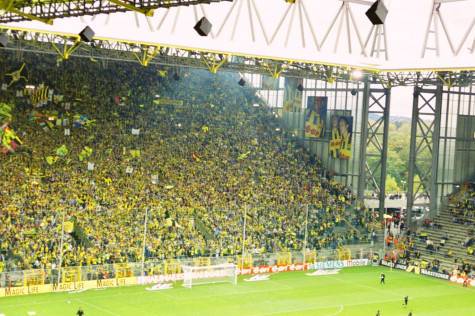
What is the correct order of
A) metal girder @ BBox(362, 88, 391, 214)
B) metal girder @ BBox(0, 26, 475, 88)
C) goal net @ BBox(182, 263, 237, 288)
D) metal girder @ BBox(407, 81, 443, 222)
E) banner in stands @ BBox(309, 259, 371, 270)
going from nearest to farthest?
1. goal net @ BBox(182, 263, 237, 288)
2. metal girder @ BBox(0, 26, 475, 88)
3. banner in stands @ BBox(309, 259, 371, 270)
4. metal girder @ BBox(407, 81, 443, 222)
5. metal girder @ BBox(362, 88, 391, 214)

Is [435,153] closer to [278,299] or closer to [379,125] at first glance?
[379,125]

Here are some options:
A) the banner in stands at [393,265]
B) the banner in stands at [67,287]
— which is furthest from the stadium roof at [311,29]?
the banner in stands at [393,265]

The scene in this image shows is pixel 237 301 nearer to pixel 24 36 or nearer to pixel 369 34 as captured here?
pixel 369 34

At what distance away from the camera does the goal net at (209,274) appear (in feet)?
142

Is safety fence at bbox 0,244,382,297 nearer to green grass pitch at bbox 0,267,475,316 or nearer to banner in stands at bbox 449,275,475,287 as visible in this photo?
green grass pitch at bbox 0,267,475,316

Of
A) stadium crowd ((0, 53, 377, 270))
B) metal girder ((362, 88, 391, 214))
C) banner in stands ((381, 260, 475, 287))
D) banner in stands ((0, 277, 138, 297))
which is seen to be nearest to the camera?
banner in stands ((0, 277, 138, 297))

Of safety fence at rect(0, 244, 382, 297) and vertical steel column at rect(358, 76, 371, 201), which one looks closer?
safety fence at rect(0, 244, 382, 297)

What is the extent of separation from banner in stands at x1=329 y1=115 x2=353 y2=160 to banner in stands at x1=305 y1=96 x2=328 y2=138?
0.90m

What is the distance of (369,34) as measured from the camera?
3978 centimetres

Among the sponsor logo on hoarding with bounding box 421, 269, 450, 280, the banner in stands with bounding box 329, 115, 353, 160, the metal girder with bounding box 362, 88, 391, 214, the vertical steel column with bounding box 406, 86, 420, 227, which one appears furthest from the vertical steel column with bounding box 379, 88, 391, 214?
the sponsor logo on hoarding with bounding box 421, 269, 450, 280

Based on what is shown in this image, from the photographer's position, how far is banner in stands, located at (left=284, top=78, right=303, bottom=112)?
63.4 m

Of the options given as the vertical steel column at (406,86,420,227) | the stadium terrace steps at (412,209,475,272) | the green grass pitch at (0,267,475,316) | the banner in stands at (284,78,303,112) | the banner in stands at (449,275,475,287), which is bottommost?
the green grass pitch at (0,267,475,316)

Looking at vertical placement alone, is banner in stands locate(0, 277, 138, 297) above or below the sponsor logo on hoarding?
below

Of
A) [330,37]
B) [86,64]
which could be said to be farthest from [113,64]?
[330,37]
